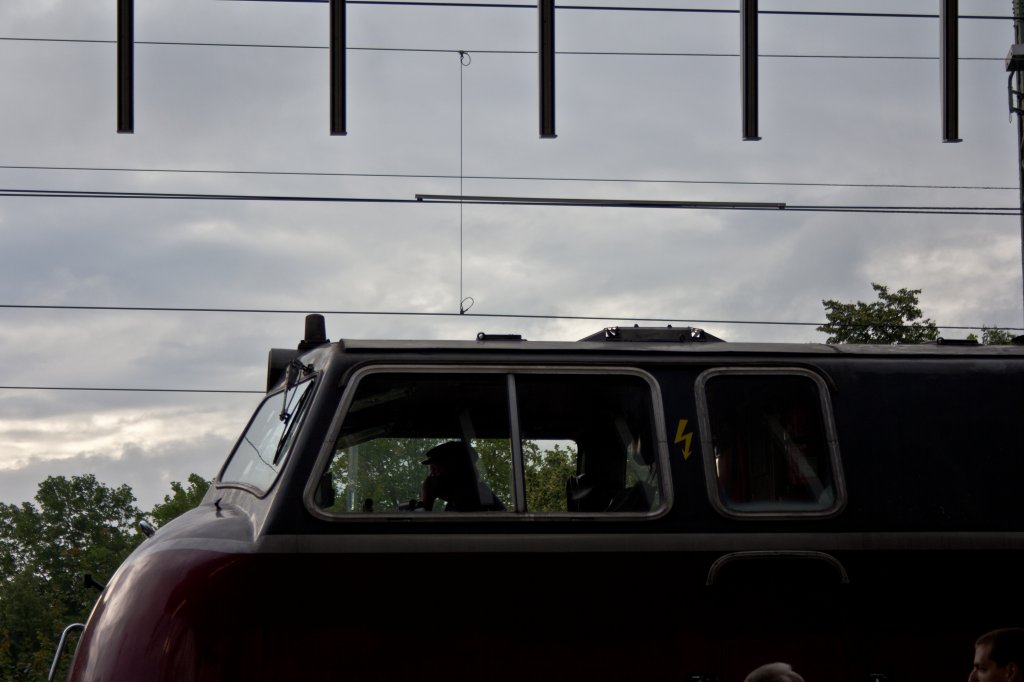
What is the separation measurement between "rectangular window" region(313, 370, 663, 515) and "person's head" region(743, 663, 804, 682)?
0.86 meters

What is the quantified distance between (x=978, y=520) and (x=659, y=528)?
155 cm

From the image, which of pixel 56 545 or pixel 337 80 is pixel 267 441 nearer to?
pixel 337 80

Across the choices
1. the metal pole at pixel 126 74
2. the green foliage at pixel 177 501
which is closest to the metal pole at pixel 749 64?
the metal pole at pixel 126 74

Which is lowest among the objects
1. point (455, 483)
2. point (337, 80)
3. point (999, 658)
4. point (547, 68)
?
point (999, 658)

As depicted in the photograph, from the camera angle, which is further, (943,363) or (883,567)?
(943,363)

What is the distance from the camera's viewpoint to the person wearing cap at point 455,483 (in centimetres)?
564

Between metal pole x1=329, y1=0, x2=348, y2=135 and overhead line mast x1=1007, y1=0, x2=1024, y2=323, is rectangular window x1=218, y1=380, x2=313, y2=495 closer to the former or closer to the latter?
metal pole x1=329, y1=0, x2=348, y2=135

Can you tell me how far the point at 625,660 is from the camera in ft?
17.8

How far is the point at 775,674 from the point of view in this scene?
5.43 meters

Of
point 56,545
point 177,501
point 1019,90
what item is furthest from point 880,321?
point 56,545

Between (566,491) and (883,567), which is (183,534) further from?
(883,567)

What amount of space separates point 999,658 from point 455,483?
2470mm

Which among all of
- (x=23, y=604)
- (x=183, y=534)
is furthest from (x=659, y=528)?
(x=23, y=604)

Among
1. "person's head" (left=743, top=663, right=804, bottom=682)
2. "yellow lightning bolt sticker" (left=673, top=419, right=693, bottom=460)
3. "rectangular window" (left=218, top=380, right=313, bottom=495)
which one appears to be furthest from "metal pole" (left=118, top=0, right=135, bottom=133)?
"person's head" (left=743, top=663, right=804, bottom=682)
